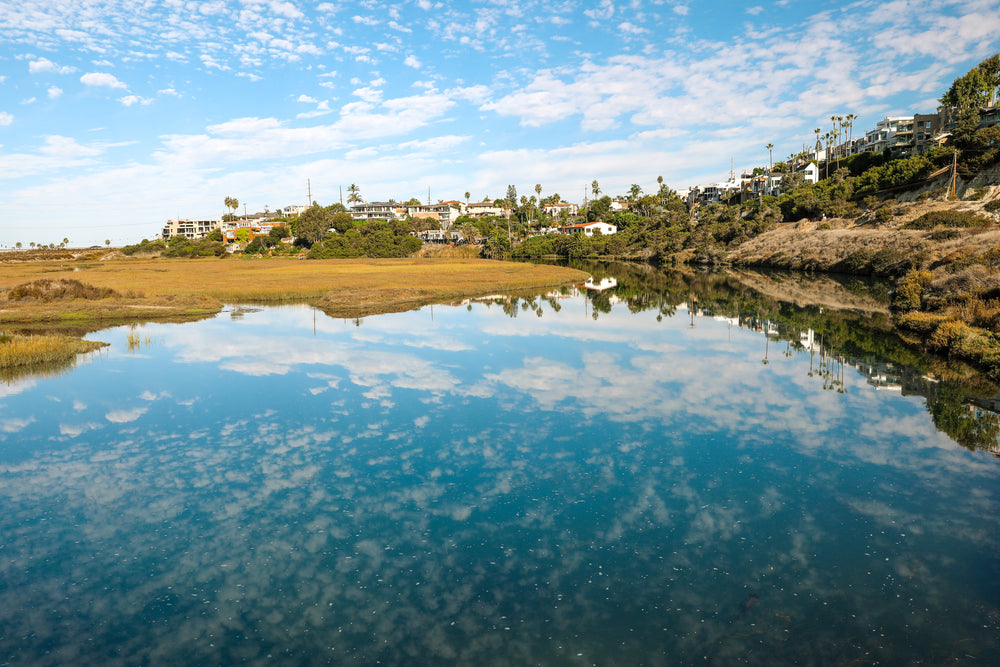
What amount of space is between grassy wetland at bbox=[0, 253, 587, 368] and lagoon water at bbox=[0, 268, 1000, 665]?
1361cm

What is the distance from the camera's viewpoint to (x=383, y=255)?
156125 mm

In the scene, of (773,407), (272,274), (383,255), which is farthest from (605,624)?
(383,255)

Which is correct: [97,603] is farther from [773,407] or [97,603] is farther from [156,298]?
[156,298]

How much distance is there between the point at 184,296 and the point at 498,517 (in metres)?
55.1

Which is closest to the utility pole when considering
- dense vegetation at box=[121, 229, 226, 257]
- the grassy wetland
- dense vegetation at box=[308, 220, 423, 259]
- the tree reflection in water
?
the tree reflection in water

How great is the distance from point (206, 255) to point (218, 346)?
14648cm

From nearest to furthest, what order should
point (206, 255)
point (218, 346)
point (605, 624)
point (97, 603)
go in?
1. point (605, 624)
2. point (97, 603)
3. point (218, 346)
4. point (206, 255)

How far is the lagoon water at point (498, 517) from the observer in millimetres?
10906

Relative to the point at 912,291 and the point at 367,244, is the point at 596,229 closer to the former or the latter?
the point at 367,244

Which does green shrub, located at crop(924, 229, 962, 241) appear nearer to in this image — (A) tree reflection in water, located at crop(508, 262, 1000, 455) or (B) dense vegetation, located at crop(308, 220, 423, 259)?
(A) tree reflection in water, located at crop(508, 262, 1000, 455)

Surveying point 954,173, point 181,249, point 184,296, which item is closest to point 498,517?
point 184,296

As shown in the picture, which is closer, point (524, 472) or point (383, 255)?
point (524, 472)

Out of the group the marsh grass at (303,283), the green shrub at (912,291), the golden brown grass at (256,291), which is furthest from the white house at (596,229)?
the green shrub at (912,291)

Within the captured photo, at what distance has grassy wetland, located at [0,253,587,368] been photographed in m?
40.5
